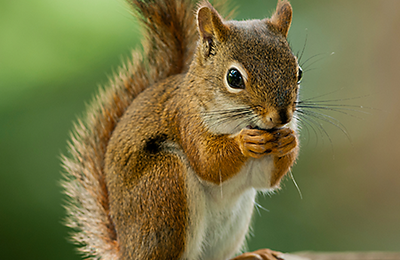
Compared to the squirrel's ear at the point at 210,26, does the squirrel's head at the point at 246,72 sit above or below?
below

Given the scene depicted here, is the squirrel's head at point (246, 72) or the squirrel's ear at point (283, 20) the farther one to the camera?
the squirrel's ear at point (283, 20)

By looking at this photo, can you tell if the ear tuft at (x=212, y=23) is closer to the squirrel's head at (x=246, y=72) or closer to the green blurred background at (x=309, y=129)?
the squirrel's head at (x=246, y=72)

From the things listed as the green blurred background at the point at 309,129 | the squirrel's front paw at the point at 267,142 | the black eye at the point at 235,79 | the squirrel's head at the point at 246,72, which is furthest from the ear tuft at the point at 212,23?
the green blurred background at the point at 309,129

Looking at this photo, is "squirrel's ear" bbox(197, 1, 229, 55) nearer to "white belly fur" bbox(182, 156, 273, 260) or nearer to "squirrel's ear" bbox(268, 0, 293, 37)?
"squirrel's ear" bbox(268, 0, 293, 37)

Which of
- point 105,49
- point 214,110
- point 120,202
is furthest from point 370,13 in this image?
point 120,202

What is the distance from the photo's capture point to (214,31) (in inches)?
43.2

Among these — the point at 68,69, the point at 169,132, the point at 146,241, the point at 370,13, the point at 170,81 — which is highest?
the point at 370,13

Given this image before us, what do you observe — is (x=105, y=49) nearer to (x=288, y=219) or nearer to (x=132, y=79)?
(x=132, y=79)

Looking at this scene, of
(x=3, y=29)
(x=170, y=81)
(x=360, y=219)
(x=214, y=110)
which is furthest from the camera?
(x=360, y=219)

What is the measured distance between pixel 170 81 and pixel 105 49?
1.05 meters

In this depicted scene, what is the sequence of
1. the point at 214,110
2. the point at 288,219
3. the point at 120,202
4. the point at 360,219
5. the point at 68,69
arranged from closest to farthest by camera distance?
1. the point at 214,110
2. the point at 120,202
3. the point at 68,69
4. the point at 288,219
5. the point at 360,219

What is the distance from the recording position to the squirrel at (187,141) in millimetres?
1007

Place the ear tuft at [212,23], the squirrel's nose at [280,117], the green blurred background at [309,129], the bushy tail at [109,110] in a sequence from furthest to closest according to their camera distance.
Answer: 1. the green blurred background at [309,129]
2. the bushy tail at [109,110]
3. the ear tuft at [212,23]
4. the squirrel's nose at [280,117]

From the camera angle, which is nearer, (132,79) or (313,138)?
(132,79)
